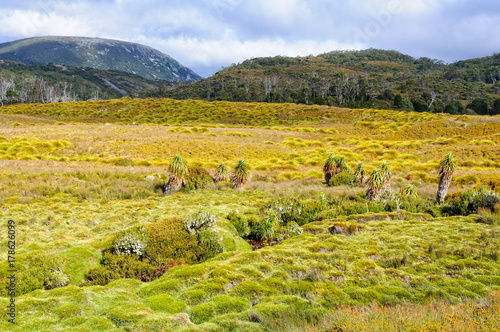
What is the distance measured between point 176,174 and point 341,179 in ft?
44.2

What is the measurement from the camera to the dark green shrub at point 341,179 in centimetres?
2266

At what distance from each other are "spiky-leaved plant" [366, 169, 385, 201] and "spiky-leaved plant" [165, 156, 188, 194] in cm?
1264

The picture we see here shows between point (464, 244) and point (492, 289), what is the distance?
3.09 m

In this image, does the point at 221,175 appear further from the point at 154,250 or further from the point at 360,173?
the point at 154,250

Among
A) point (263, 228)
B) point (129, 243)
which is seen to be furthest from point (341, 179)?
point (129, 243)

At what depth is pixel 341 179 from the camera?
75.3ft

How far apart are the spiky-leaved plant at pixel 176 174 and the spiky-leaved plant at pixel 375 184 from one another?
1264 cm

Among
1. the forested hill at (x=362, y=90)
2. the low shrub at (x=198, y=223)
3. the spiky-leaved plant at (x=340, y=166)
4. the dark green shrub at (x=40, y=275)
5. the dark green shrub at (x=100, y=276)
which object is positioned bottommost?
the dark green shrub at (x=100, y=276)

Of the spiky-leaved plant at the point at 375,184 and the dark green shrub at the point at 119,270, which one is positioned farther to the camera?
the spiky-leaved plant at the point at 375,184

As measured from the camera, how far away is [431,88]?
4348 inches

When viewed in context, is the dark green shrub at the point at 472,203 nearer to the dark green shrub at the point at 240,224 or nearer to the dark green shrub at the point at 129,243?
the dark green shrub at the point at 240,224

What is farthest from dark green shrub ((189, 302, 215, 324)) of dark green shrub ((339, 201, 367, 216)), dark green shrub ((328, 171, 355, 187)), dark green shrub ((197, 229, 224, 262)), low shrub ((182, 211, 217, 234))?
dark green shrub ((328, 171, 355, 187))

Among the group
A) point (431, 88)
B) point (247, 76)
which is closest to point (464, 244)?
point (431, 88)

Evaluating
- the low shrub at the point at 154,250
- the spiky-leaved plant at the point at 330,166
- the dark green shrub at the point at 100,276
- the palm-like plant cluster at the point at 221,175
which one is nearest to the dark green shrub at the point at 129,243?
the low shrub at the point at 154,250
